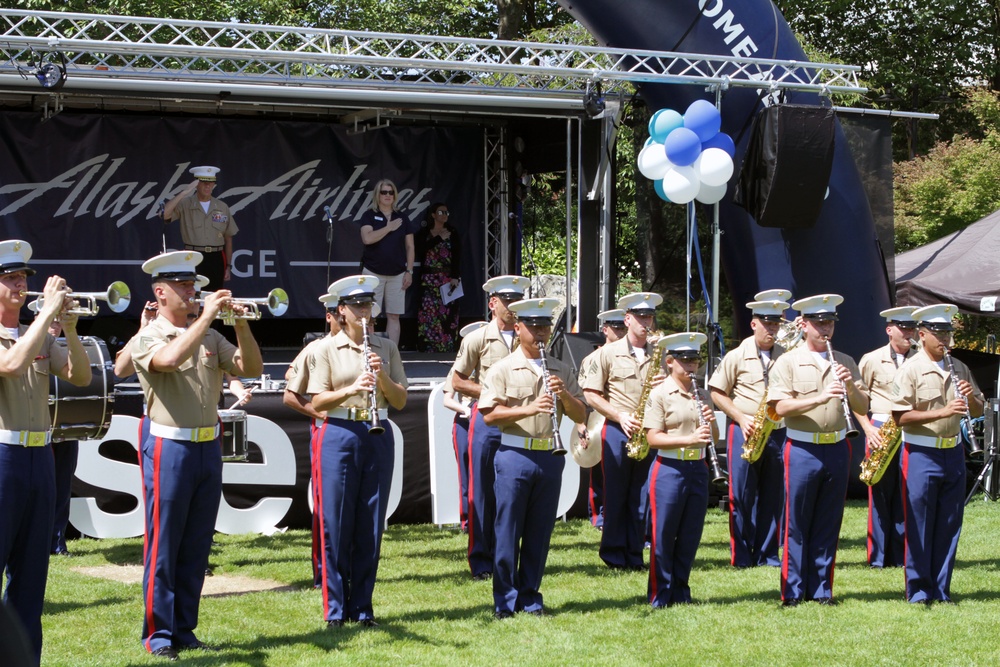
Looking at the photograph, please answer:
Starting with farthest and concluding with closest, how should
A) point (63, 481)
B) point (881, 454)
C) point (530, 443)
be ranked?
1. point (63, 481)
2. point (881, 454)
3. point (530, 443)

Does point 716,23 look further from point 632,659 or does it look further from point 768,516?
point 632,659

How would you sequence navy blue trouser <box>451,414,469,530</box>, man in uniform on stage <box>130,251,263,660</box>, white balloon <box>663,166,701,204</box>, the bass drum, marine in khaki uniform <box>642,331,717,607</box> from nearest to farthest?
man in uniform on stage <box>130,251,263,660</box> < the bass drum < marine in khaki uniform <box>642,331,717,607</box> < navy blue trouser <box>451,414,469,530</box> < white balloon <box>663,166,701,204</box>

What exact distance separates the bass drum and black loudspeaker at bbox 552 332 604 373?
478 cm

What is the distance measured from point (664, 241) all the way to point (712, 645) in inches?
250

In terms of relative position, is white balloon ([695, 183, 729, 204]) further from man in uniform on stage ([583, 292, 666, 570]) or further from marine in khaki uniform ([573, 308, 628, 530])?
man in uniform on stage ([583, 292, 666, 570])

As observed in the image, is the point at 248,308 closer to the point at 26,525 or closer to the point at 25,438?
the point at 25,438

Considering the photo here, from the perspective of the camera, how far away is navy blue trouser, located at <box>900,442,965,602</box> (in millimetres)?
7797

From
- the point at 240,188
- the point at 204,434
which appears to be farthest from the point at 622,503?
the point at 240,188

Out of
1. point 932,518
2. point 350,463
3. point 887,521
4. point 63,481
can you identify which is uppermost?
point 350,463

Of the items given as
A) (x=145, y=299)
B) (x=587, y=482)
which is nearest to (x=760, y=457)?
(x=587, y=482)

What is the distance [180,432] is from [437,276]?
8717 mm

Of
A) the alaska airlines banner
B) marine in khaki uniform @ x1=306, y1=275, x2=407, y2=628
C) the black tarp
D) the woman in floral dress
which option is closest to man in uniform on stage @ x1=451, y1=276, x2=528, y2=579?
marine in khaki uniform @ x1=306, y1=275, x2=407, y2=628

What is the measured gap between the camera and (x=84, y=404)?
732 centimetres

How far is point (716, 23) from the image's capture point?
11.9 m
